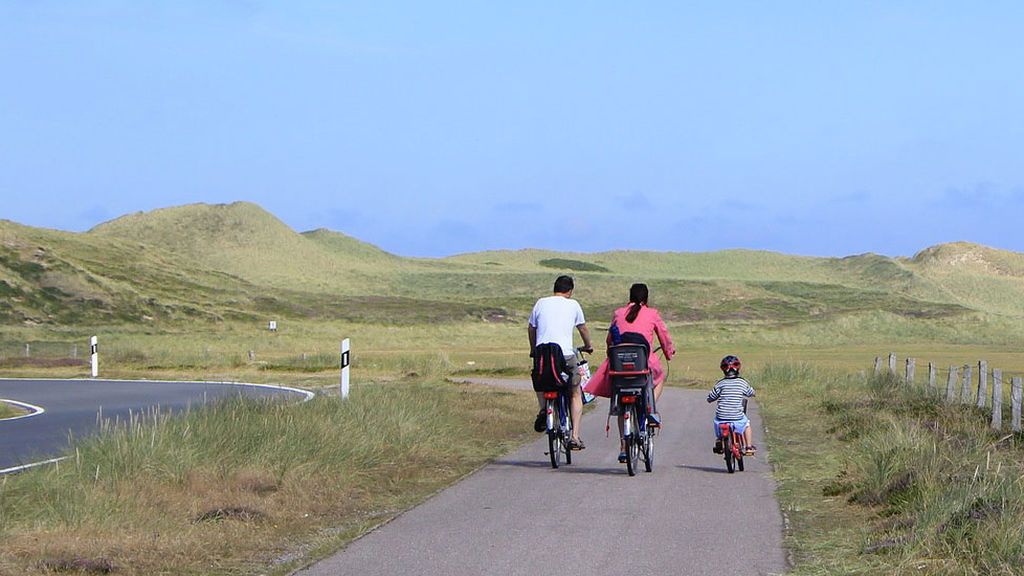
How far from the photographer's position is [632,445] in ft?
44.3

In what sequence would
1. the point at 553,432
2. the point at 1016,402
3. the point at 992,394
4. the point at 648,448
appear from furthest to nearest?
the point at 992,394
the point at 1016,402
the point at 553,432
the point at 648,448

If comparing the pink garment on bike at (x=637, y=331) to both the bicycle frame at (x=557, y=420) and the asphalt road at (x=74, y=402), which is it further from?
the asphalt road at (x=74, y=402)

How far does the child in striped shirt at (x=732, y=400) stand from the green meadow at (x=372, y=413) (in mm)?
660

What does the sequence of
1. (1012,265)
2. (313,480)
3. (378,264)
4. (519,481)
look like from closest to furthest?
(313,480)
(519,481)
(378,264)
(1012,265)

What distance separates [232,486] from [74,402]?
57.9 ft

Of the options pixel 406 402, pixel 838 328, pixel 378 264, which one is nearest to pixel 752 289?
pixel 838 328

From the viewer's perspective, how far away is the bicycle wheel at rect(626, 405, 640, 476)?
13.4 metres

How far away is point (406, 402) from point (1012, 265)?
19672cm

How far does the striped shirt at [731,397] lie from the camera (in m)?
14.3

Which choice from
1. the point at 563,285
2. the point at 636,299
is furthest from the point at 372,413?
the point at 636,299

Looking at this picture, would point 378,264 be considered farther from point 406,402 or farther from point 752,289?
point 406,402

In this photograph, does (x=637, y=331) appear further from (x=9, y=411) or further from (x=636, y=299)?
(x=9, y=411)

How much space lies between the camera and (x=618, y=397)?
1366 centimetres

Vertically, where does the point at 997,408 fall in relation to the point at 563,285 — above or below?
below
